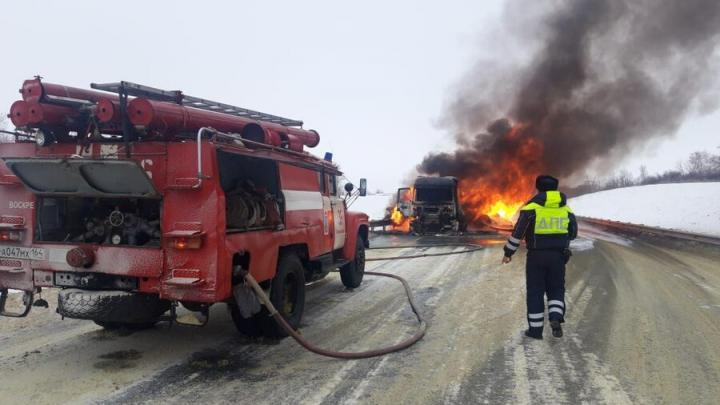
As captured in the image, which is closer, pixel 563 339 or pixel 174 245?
pixel 174 245

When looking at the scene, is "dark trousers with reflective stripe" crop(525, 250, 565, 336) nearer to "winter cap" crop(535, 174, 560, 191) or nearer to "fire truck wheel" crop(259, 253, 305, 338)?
"winter cap" crop(535, 174, 560, 191)

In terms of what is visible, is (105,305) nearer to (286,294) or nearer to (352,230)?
(286,294)

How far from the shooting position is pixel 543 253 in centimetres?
566

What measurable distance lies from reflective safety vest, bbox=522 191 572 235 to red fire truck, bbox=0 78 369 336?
2819 millimetres

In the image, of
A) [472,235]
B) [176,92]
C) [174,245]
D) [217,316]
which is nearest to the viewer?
[174,245]

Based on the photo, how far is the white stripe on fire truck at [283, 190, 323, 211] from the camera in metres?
5.84

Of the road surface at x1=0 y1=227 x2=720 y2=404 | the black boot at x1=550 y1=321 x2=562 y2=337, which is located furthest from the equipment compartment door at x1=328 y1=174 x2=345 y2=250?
the black boot at x1=550 y1=321 x2=562 y2=337

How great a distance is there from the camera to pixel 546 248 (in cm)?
565

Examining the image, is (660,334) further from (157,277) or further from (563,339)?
(157,277)

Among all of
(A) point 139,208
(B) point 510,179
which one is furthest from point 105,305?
(B) point 510,179

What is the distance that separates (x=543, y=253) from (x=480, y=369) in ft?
5.74

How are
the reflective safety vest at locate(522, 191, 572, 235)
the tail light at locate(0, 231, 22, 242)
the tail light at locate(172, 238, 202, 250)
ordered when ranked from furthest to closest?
the reflective safety vest at locate(522, 191, 572, 235)
the tail light at locate(0, 231, 22, 242)
the tail light at locate(172, 238, 202, 250)

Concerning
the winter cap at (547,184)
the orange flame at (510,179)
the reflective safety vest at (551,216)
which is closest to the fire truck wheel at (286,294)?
the reflective safety vest at (551,216)

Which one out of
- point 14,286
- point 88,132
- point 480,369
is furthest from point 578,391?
point 14,286
